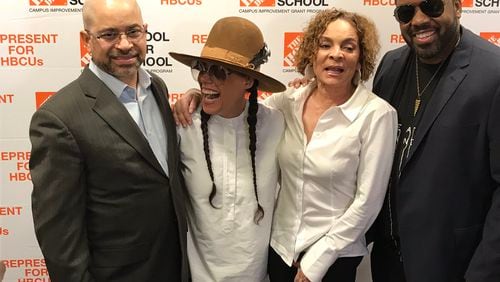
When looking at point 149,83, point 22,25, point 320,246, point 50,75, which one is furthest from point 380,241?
point 22,25

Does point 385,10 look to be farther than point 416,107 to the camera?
Yes

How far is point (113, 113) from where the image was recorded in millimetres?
1566

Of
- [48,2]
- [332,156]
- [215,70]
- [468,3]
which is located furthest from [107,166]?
[468,3]

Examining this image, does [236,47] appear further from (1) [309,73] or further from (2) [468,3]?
(2) [468,3]

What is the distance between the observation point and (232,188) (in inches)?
71.1

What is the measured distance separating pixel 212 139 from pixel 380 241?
0.88 m

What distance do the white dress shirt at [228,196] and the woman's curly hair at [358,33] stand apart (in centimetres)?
31

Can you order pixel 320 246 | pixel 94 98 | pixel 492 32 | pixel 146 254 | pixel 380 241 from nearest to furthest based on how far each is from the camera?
1. pixel 94 98
2. pixel 146 254
3. pixel 320 246
4. pixel 380 241
5. pixel 492 32

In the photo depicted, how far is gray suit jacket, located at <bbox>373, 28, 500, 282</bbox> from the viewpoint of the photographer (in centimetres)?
164

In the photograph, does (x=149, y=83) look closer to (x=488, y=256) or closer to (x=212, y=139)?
(x=212, y=139)

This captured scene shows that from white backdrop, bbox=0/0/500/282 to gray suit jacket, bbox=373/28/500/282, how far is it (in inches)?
32.2

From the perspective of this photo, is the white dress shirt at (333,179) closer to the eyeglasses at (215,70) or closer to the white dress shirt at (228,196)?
the white dress shirt at (228,196)

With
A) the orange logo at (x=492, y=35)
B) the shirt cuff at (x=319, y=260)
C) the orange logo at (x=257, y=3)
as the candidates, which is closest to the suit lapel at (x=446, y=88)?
the shirt cuff at (x=319, y=260)

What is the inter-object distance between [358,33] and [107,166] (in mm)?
1012
